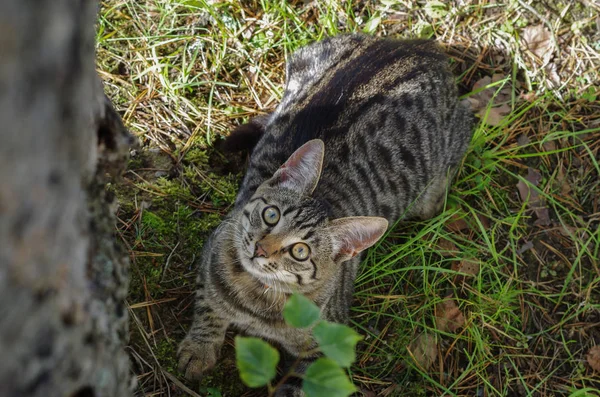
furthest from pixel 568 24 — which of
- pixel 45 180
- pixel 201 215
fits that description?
pixel 45 180

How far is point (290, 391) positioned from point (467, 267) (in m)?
1.51

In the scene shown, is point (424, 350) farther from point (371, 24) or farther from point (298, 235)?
point (371, 24)

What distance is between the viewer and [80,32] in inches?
39.6

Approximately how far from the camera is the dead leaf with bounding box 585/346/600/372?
328 centimetres

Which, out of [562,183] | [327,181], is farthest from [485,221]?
[327,181]

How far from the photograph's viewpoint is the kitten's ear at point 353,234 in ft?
8.01

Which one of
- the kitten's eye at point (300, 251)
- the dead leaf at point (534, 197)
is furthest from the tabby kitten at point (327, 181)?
the dead leaf at point (534, 197)

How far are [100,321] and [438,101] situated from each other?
265 centimetres

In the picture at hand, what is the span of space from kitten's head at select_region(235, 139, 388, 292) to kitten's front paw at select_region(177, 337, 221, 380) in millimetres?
533

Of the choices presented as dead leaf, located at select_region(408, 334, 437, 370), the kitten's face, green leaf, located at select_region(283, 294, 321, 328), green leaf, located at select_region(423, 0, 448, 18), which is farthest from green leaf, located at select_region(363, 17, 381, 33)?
green leaf, located at select_region(283, 294, 321, 328)

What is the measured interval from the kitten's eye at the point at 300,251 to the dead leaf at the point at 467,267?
52.6 inches

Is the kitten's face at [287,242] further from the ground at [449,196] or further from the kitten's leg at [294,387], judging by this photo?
the ground at [449,196]

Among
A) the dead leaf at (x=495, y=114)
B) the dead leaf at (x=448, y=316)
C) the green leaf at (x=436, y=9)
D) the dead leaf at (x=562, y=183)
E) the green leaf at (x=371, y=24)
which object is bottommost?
the dead leaf at (x=562, y=183)

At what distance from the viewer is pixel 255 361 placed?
1.35 meters
